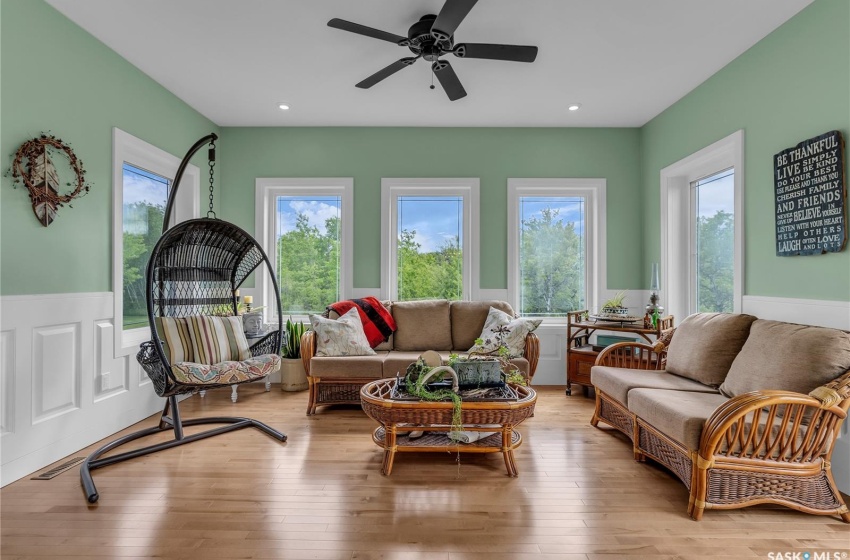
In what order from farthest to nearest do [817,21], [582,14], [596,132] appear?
[596,132] < [582,14] < [817,21]

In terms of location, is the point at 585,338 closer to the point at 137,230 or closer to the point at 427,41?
the point at 427,41

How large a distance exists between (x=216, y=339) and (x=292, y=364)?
3.75ft

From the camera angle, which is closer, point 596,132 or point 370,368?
point 370,368

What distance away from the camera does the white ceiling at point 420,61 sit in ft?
8.34

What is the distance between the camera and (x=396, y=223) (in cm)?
457

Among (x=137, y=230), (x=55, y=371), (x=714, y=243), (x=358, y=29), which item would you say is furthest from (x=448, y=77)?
(x=55, y=371)

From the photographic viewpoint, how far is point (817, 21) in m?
2.42

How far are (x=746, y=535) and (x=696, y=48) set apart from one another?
9.85 ft

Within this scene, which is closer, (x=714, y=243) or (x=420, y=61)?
(x=420, y=61)

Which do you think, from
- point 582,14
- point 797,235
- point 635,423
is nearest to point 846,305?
point 797,235

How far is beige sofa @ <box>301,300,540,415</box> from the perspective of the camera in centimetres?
347

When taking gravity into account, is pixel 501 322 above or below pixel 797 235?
below

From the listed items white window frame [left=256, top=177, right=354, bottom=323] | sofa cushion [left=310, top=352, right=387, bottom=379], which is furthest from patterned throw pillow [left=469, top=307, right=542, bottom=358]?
white window frame [left=256, top=177, right=354, bottom=323]

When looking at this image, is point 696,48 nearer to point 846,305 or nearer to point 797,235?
point 797,235
